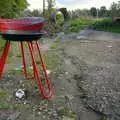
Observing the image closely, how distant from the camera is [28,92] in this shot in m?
4.54

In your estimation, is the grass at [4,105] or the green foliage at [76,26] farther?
the green foliage at [76,26]

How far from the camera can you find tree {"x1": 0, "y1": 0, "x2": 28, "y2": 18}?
29.8 ft

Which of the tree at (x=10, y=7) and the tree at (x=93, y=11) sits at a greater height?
the tree at (x=93, y=11)

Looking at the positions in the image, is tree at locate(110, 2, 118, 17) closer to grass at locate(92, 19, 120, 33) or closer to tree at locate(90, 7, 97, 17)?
grass at locate(92, 19, 120, 33)

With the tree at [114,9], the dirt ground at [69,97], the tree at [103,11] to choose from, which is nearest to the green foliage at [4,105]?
the dirt ground at [69,97]

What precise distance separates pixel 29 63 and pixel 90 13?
2382 centimetres

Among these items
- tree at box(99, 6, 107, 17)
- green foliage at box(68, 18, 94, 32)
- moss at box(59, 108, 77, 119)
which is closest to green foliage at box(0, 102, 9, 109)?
moss at box(59, 108, 77, 119)

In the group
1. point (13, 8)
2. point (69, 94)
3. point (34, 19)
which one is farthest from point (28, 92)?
point (13, 8)

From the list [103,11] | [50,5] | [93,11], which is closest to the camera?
[50,5]

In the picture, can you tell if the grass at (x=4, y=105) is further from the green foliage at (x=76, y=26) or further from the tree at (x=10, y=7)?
the green foliage at (x=76, y=26)

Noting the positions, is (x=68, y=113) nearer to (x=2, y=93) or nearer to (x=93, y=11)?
(x=2, y=93)

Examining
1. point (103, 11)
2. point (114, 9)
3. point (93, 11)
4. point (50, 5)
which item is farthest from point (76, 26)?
point (93, 11)

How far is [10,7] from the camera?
9.77 meters

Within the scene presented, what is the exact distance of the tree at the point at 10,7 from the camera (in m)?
9.08
